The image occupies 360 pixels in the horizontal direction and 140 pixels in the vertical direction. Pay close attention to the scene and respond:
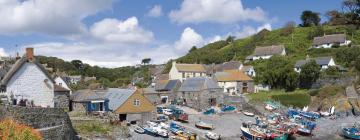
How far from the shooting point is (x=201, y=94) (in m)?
60.4

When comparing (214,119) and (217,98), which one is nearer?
(214,119)

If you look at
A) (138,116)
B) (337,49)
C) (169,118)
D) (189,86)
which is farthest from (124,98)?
(337,49)

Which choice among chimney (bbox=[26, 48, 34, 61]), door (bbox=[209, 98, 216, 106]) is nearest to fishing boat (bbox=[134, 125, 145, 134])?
chimney (bbox=[26, 48, 34, 61])

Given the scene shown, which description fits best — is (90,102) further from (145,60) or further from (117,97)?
(145,60)

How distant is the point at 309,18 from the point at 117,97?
307 ft

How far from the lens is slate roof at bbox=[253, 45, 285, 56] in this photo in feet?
324

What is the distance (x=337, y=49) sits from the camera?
299 feet

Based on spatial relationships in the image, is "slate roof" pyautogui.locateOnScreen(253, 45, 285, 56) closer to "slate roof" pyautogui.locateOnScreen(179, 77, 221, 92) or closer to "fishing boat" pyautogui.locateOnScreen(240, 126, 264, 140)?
"slate roof" pyautogui.locateOnScreen(179, 77, 221, 92)

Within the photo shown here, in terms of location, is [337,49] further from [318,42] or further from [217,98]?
[217,98]

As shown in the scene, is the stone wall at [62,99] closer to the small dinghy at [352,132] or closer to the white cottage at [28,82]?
the white cottage at [28,82]

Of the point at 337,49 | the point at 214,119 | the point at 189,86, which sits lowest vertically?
the point at 214,119

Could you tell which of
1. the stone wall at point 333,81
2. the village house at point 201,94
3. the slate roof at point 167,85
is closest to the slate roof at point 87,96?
the village house at point 201,94

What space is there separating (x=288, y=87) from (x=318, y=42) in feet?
114

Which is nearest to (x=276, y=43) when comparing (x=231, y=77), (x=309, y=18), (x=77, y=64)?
(x=309, y=18)
